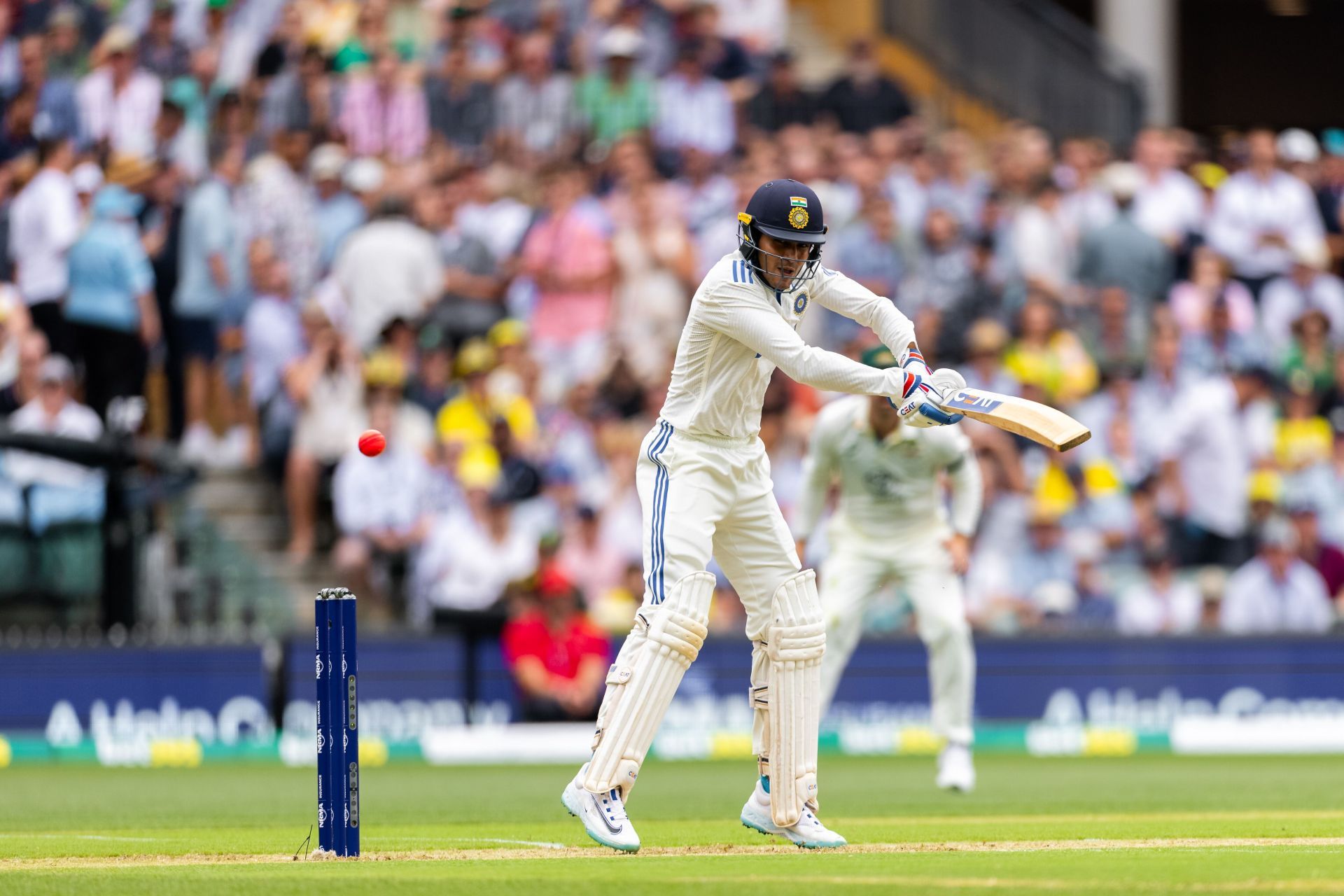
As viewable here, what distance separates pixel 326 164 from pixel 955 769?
8.69 m

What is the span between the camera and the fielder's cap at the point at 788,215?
7926mm

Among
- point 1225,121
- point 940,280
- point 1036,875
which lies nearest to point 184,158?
point 940,280

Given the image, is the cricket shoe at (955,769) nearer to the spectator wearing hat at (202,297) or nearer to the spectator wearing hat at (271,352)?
the spectator wearing hat at (271,352)

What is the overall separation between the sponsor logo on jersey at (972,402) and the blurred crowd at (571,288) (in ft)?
25.1

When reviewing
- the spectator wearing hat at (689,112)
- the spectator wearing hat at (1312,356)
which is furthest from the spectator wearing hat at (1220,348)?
the spectator wearing hat at (689,112)

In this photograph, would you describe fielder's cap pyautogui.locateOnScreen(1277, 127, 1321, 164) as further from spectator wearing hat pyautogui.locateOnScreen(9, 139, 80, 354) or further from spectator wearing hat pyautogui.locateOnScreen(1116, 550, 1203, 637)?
spectator wearing hat pyautogui.locateOnScreen(9, 139, 80, 354)

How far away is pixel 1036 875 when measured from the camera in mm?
6777

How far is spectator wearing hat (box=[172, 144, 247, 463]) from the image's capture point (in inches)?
679

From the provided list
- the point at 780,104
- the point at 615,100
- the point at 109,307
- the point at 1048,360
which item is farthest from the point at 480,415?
the point at 780,104

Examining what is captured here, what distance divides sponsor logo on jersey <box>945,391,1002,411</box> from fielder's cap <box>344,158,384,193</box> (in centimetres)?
1113

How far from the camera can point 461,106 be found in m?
19.0

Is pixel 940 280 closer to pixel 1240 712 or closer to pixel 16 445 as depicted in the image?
pixel 1240 712

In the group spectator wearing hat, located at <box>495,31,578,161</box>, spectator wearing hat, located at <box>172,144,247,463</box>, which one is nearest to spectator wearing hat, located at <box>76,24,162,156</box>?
spectator wearing hat, located at <box>172,144,247,463</box>

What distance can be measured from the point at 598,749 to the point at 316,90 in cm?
1170
